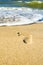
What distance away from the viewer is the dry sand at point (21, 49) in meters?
1.79

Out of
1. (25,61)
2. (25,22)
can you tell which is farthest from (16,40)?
(25,22)

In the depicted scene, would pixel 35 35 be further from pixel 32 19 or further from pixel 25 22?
pixel 32 19

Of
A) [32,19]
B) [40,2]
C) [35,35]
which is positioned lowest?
[40,2]

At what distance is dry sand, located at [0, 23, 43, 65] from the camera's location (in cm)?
179

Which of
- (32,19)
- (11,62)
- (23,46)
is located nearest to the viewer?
(11,62)

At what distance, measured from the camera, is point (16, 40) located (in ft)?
7.54

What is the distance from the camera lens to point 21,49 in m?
2.02

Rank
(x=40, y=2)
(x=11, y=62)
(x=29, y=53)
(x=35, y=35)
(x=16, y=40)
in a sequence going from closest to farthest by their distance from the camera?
(x=11, y=62) → (x=29, y=53) → (x=16, y=40) → (x=35, y=35) → (x=40, y=2)

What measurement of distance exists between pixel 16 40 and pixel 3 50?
1.14 ft

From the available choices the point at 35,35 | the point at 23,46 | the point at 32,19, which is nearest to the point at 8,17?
the point at 32,19

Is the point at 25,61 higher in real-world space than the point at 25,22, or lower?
higher

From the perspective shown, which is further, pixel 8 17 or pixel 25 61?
pixel 8 17

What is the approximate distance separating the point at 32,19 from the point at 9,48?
1.85 m

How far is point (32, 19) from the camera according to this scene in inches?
150
